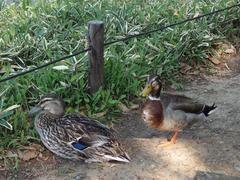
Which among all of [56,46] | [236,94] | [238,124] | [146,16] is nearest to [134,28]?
[146,16]

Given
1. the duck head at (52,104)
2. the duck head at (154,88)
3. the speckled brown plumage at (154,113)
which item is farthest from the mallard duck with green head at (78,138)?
the duck head at (154,88)

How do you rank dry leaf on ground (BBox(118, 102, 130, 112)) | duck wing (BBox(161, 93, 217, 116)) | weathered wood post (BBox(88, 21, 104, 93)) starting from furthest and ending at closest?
dry leaf on ground (BBox(118, 102, 130, 112))
weathered wood post (BBox(88, 21, 104, 93))
duck wing (BBox(161, 93, 217, 116))

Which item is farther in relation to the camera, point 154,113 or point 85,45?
point 85,45

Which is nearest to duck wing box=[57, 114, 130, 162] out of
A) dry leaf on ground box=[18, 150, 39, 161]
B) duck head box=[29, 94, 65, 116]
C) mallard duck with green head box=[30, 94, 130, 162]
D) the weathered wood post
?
mallard duck with green head box=[30, 94, 130, 162]

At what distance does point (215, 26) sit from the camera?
7.00 m

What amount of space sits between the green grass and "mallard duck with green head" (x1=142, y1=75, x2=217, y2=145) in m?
0.65

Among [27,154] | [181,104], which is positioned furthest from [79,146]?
[181,104]

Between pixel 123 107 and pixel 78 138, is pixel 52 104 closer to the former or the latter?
pixel 78 138

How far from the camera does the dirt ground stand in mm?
4141

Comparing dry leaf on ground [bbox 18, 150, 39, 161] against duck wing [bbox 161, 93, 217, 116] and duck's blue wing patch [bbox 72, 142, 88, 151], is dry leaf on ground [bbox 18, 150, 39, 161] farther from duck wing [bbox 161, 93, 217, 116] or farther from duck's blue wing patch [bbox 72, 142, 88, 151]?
duck wing [bbox 161, 93, 217, 116]

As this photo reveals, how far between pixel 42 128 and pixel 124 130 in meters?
0.93

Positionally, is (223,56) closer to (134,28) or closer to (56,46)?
(134,28)

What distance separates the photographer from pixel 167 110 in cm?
441

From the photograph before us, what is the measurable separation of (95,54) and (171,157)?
129 centimetres
